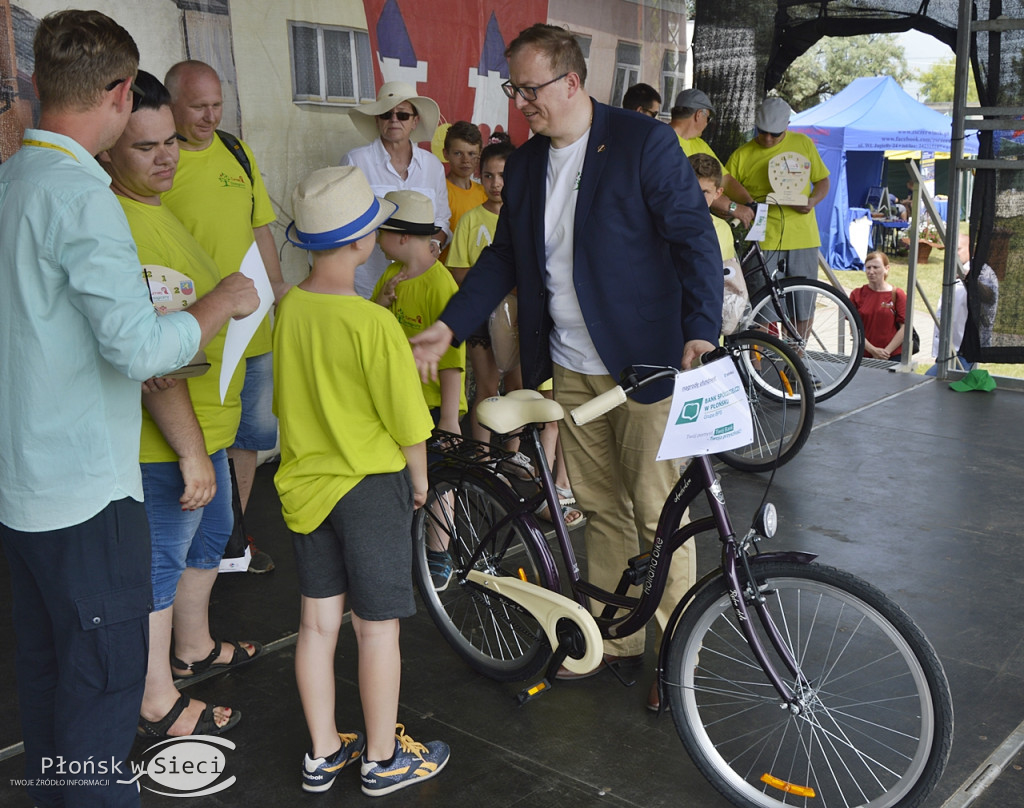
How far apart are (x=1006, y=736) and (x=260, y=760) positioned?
210 cm

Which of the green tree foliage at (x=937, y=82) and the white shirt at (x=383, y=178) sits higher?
the green tree foliage at (x=937, y=82)

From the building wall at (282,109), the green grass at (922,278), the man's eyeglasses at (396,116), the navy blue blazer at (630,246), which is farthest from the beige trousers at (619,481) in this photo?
the green grass at (922,278)

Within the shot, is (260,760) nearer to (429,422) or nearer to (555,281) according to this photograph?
(429,422)

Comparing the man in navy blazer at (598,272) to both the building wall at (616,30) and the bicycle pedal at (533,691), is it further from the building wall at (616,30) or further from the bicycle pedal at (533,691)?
the building wall at (616,30)

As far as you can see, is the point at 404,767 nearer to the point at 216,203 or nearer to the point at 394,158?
the point at 216,203

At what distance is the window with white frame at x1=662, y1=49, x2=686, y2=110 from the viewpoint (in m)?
8.07

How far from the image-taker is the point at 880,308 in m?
9.05

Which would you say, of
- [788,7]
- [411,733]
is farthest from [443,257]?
[788,7]

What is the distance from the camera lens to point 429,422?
8.14ft

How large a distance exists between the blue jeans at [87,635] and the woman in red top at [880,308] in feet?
25.8

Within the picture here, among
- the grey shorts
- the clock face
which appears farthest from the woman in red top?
the grey shorts

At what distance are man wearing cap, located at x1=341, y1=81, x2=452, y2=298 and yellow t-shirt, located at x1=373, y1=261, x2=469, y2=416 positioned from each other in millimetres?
1052

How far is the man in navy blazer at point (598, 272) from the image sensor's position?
110 inches

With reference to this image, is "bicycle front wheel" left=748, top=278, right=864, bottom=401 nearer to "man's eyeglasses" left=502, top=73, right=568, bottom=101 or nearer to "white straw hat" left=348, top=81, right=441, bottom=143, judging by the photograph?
"white straw hat" left=348, top=81, right=441, bottom=143
